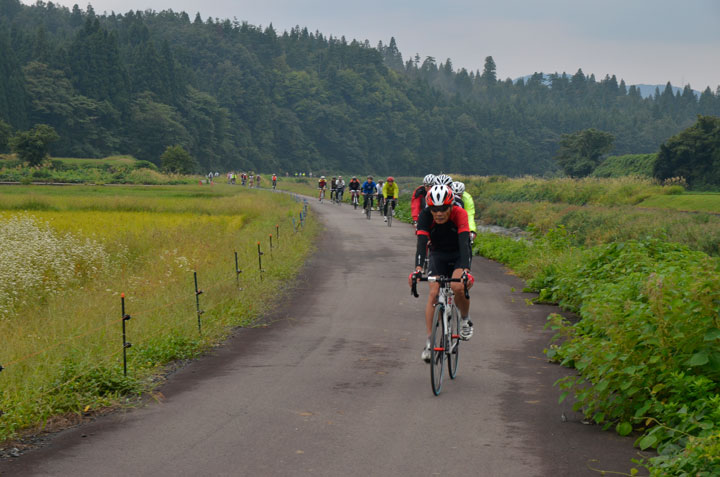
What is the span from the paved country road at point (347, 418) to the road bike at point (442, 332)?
11.7 inches

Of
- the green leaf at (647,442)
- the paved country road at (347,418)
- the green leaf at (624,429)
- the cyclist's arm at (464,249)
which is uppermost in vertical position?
the cyclist's arm at (464,249)

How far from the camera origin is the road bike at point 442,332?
26.1 feet

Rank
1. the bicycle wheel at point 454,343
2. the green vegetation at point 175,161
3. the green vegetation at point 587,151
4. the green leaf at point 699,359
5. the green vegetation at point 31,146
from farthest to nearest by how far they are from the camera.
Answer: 1. the green vegetation at point 587,151
2. the green vegetation at point 175,161
3. the green vegetation at point 31,146
4. the bicycle wheel at point 454,343
5. the green leaf at point 699,359

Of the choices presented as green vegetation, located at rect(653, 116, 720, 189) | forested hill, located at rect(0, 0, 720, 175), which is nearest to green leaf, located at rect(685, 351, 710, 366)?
green vegetation, located at rect(653, 116, 720, 189)

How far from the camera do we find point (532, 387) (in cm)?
861

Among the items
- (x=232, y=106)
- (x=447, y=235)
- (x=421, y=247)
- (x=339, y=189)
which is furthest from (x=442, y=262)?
(x=232, y=106)

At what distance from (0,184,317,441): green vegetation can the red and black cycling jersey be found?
3625 mm

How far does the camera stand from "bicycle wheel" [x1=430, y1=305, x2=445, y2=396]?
788cm

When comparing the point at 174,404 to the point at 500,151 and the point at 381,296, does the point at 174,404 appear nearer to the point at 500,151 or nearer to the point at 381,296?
the point at 381,296

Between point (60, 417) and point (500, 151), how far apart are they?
184386 millimetres

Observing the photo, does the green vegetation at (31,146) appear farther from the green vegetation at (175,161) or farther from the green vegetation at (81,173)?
the green vegetation at (175,161)

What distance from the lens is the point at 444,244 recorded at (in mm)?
Result: 8914

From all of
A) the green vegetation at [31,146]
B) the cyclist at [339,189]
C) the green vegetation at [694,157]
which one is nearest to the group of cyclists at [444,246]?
the cyclist at [339,189]

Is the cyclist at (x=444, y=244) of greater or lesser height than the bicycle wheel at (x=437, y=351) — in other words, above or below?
above
